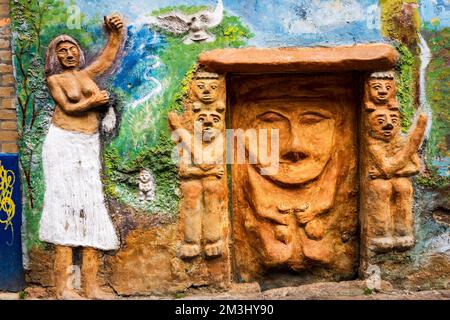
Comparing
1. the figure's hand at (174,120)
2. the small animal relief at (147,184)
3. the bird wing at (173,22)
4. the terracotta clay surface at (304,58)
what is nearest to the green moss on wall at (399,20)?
the terracotta clay surface at (304,58)

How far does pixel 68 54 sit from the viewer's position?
429 centimetres

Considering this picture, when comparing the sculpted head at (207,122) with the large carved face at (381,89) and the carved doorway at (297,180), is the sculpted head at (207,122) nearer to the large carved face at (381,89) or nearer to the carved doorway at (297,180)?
the carved doorway at (297,180)

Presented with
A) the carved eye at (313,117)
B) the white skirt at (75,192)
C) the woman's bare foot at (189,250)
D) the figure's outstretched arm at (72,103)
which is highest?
the figure's outstretched arm at (72,103)

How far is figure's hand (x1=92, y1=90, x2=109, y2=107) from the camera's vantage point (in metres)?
4.30

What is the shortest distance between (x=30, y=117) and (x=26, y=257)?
0.96 meters

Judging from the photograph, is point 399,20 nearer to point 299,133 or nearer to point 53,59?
point 299,133

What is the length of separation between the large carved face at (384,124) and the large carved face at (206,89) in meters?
1.05

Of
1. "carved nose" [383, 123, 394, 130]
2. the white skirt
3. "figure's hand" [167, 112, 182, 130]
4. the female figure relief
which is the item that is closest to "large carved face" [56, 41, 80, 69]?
the female figure relief

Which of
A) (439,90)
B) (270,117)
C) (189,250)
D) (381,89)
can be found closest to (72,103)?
(189,250)

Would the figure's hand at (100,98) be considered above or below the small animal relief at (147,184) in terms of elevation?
above

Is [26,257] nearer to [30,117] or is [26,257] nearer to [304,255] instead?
[30,117]

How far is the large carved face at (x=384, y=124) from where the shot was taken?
432 cm

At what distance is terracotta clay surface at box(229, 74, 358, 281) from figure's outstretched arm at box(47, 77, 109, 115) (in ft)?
2.96

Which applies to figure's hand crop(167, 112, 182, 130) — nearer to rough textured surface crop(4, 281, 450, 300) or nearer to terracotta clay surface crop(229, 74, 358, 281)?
terracotta clay surface crop(229, 74, 358, 281)
